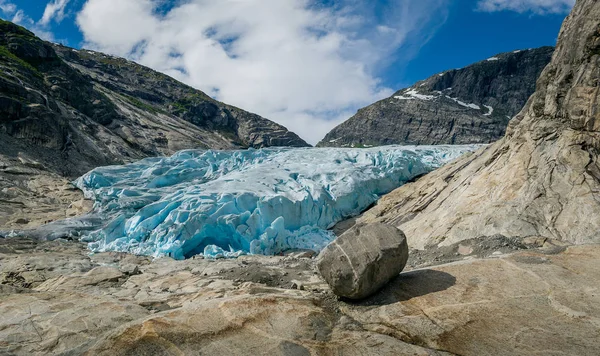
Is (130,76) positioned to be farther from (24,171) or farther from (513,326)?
(513,326)

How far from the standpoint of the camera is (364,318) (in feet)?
15.0

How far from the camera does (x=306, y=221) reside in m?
17.1

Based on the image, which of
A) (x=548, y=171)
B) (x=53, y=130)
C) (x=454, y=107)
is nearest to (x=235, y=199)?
(x=548, y=171)

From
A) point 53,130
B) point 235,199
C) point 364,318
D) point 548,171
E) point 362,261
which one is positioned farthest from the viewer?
point 53,130

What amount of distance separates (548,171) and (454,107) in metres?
94.8

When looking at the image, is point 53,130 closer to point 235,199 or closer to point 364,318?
point 235,199

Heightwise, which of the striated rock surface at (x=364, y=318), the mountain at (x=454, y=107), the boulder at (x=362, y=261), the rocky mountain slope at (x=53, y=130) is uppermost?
the mountain at (x=454, y=107)

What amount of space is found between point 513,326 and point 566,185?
5.70 m

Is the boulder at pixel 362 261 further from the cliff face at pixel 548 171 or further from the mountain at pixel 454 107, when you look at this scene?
the mountain at pixel 454 107

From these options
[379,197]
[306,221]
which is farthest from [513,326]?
[379,197]

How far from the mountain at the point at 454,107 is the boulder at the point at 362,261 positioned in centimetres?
8934

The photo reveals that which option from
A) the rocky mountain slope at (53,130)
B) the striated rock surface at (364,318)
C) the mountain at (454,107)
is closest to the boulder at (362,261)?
the striated rock surface at (364,318)

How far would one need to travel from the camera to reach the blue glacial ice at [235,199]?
14.1 m

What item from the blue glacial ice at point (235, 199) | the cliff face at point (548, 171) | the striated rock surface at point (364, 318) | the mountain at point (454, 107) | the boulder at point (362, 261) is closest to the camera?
the striated rock surface at point (364, 318)
